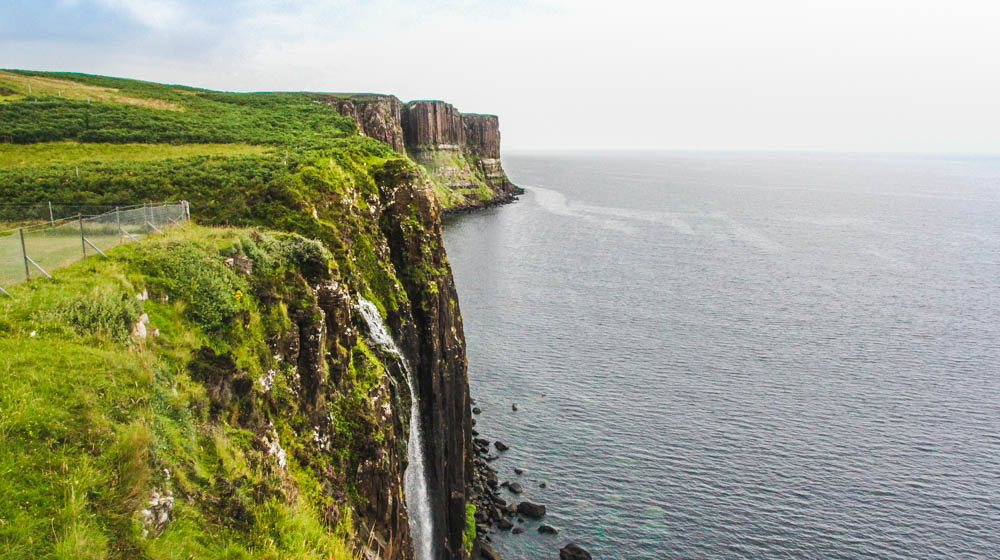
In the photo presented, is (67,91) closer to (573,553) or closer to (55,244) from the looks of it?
(55,244)

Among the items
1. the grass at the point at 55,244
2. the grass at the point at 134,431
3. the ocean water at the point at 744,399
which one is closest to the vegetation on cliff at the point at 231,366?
the grass at the point at 134,431

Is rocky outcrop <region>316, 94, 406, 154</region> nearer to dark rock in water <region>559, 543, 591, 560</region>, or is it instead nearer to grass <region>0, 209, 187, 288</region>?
dark rock in water <region>559, 543, 591, 560</region>

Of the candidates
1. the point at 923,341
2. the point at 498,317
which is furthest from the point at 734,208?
the point at 498,317

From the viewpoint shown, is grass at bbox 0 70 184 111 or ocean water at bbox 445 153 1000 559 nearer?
ocean water at bbox 445 153 1000 559

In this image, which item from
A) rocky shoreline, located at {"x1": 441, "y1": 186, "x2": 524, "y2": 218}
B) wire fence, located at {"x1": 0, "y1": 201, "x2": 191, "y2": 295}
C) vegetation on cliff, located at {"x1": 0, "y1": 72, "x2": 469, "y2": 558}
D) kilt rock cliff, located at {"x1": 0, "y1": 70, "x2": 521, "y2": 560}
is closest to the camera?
vegetation on cliff, located at {"x1": 0, "y1": 72, "x2": 469, "y2": 558}

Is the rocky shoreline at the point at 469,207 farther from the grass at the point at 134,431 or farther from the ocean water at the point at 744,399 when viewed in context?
the grass at the point at 134,431

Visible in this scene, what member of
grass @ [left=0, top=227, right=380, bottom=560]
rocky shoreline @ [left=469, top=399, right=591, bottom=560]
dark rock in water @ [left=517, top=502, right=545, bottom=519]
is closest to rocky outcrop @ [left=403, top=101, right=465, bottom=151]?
rocky shoreline @ [left=469, top=399, right=591, bottom=560]

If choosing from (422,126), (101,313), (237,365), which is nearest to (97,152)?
(101,313)
